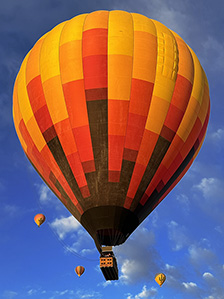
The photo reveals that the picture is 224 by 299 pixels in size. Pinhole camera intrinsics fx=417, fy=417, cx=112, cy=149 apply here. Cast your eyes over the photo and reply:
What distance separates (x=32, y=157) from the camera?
20.0m

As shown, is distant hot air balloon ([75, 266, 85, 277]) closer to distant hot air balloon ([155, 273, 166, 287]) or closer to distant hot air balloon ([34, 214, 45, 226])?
distant hot air balloon ([34, 214, 45, 226])

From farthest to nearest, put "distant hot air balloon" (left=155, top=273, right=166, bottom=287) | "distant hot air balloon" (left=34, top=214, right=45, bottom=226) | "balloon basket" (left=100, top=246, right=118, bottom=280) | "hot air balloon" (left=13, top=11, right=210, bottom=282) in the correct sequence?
"distant hot air balloon" (left=34, top=214, right=45, bottom=226)
"distant hot air balloon" (left=155, top=273, right=166, bottom=287)
"hot air balloon" (left=13, top=11, right=210, bottom=282)
"balloon basket" (left=100, top=246, right=118, bottom=280)

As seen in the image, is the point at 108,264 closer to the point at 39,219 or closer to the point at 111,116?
the point at 111,116

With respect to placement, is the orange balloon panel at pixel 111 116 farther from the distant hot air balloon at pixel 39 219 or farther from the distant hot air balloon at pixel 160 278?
the distant hot air balloon at pixel 160 278

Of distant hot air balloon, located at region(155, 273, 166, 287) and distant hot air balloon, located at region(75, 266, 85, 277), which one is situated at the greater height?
distant hot air balloon, located at region(75, 266, 85, 277)

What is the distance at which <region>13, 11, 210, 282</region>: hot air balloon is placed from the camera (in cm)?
1727

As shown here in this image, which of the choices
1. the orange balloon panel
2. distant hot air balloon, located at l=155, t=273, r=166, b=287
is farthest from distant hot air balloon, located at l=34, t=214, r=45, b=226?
distant hot air balloon, located at l=155, t=273, r=166, b=287

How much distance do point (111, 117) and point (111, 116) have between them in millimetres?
46

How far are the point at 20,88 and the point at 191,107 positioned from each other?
8.02 metres

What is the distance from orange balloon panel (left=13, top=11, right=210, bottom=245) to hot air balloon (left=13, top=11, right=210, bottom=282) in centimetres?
4

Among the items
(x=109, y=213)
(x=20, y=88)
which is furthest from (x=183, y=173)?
(x=20, y=88)

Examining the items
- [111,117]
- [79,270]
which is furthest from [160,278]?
[111,117]

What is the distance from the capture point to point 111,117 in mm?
17391

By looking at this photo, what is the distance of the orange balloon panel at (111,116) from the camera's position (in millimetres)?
17266
